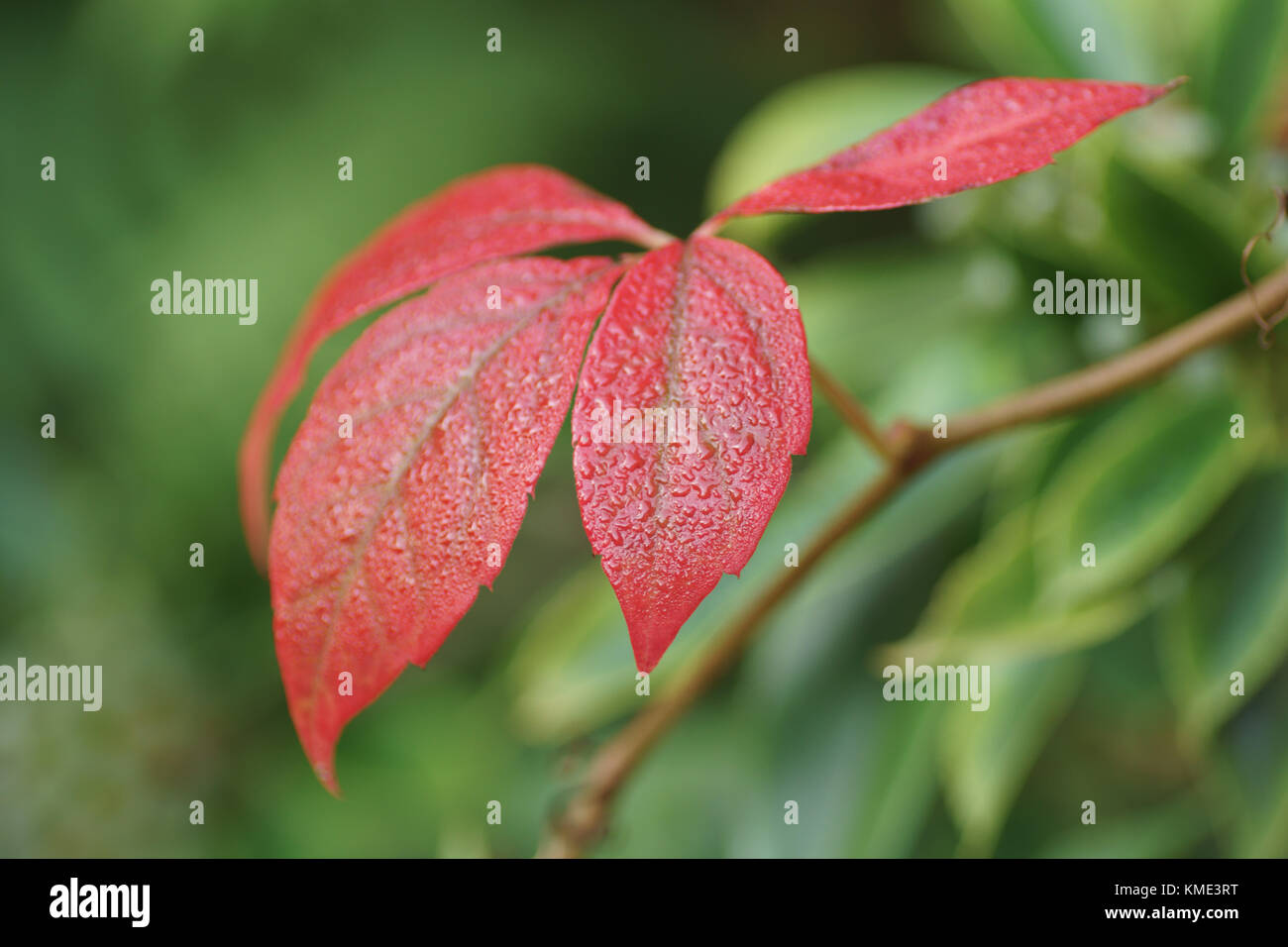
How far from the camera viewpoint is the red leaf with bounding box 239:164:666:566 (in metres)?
0.28

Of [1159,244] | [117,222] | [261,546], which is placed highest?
[117,222]

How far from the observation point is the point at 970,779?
0.47 m

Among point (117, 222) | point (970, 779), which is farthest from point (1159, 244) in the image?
point (117, 222)

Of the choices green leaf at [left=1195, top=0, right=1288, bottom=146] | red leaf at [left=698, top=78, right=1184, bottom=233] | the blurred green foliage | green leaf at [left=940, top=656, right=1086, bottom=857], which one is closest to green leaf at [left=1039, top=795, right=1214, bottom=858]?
the blurred green foliage

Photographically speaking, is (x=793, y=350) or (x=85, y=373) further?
(x=85, y=373)

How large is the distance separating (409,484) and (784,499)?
0.37 m

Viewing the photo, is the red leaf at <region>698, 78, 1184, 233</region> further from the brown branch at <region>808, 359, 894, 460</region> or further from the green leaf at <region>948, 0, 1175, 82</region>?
the green leaf at <region>948, 0, 1175, 82</region>

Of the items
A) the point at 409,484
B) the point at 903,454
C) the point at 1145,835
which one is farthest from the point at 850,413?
the point at 1145,835

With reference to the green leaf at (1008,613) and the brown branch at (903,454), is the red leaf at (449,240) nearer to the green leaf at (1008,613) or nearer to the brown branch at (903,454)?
the brown branch at (903,454)

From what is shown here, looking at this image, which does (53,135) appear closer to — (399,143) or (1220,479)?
(399,143)

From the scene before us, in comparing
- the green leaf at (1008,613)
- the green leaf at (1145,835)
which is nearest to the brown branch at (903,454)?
the green leaf at (1008,613)

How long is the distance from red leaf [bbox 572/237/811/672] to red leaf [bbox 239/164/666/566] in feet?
0.23

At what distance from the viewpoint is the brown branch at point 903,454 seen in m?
0.28
